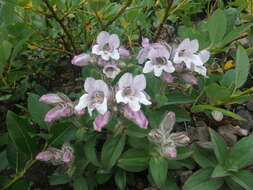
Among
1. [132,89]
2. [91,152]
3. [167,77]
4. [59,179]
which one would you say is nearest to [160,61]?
[167,77]

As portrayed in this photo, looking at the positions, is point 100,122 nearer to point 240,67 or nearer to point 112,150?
point 112,150

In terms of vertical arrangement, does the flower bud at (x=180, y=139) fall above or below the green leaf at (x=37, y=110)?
below

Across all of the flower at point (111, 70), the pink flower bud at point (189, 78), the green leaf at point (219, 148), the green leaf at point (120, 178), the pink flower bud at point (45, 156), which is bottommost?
the green leaf at point (120, 178)

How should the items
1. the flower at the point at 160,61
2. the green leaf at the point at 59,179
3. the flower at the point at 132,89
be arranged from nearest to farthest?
the flower at the point at 132,89 < the flower at the point at 160,61 < the green leaf at the point at 59,179

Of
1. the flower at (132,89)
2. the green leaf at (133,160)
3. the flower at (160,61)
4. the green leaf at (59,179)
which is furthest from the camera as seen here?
the green leaf at (59,179)

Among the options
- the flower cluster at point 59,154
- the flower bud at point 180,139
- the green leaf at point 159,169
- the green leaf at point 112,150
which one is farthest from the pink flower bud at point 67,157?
the flower bud at point 180,139

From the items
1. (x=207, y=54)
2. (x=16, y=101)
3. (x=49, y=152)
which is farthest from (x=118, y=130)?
(x=16, y=101)

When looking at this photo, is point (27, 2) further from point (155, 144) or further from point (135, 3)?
point (155, 144)

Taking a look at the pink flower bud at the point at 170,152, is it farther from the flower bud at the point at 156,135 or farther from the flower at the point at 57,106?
the flower at the point at 57,106

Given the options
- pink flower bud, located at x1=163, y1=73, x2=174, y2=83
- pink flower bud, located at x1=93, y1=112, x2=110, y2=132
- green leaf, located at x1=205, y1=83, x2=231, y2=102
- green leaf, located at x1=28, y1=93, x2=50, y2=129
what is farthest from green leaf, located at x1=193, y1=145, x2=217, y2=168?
green leaf, located at x1=28, y1=93, x2=50, y2=129
